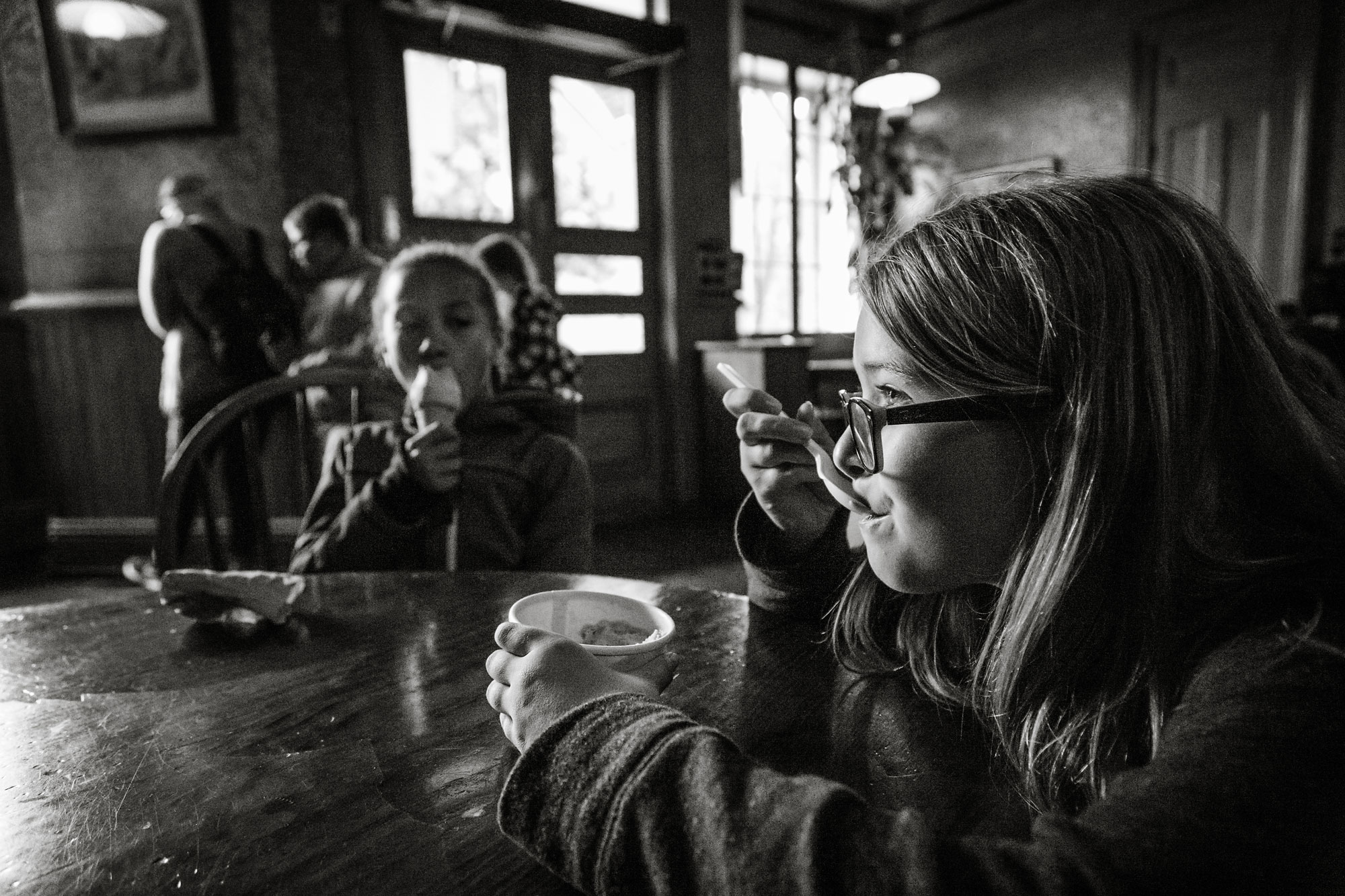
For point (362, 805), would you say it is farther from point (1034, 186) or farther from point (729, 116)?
point (729, 116)

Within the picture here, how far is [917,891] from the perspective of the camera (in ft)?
1.23

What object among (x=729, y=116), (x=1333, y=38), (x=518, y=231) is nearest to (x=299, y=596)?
(x=518, y=231)

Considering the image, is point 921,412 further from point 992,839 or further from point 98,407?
point 98,407

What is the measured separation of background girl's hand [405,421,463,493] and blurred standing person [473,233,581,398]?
1.07m

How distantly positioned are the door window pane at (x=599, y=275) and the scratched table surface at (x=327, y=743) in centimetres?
377

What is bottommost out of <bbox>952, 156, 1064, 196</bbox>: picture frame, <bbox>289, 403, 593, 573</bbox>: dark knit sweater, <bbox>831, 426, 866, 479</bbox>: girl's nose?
<bbox>289, 403, 593, 573</bbox>: dark knit sweater

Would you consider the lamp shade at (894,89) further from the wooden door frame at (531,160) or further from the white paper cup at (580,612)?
the white paper cup at (580,612)

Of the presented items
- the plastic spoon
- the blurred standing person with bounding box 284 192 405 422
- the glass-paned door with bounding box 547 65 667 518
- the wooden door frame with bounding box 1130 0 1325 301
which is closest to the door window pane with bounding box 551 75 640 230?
the glass-paned door with bounding box 547 65 667 518

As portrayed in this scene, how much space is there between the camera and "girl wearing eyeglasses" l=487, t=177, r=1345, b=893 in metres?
0.39

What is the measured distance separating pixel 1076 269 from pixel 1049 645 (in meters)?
0.26

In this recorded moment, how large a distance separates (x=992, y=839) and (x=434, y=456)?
40.0 inches

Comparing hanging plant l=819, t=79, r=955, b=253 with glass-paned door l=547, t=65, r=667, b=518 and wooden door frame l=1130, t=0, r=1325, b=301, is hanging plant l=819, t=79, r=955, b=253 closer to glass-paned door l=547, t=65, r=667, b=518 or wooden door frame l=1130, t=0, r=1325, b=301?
glass-paned door l=547, t=65, r=667, b=518

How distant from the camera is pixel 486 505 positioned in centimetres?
149

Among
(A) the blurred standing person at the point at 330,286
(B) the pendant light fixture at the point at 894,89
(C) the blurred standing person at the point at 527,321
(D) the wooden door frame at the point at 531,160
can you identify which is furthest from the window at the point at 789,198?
(A) the blurred standing person at the point at 330,286
